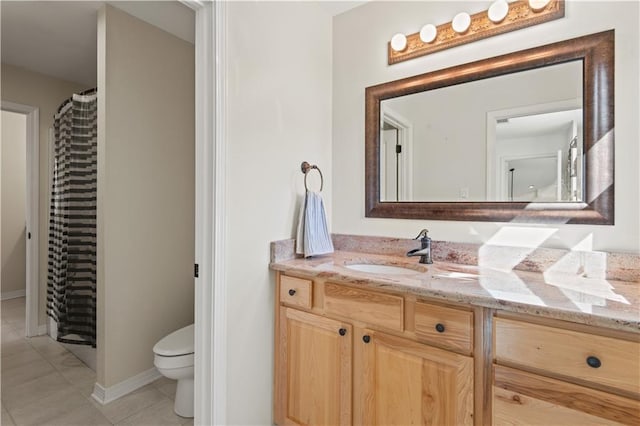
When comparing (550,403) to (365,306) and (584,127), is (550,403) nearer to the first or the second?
(365,306)

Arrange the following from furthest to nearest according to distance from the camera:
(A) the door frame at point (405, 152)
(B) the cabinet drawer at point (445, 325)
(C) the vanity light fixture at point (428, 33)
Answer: (A) the door frame at point (405, 152) → (C) the vanity light fixture at point (428, 33) → (B) the cabinet drawer at point (445, 325)

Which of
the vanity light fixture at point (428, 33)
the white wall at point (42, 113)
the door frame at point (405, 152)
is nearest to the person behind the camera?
the vanity light fixture at point (428, 33)

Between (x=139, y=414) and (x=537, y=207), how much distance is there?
2.39m

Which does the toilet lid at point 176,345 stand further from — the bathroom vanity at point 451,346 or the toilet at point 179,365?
the bathroom vanity at point 451,346

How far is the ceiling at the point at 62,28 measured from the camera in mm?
2031

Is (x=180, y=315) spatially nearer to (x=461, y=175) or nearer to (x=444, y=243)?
(x=444, y=243)

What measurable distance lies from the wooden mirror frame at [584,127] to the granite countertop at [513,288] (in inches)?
10.3

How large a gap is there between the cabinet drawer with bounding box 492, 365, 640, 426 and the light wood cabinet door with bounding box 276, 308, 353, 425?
588 mm

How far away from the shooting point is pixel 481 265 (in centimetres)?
162

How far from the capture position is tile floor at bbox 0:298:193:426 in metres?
1.82

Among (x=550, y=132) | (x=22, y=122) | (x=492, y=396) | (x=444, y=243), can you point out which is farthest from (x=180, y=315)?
(x=22, y=122)

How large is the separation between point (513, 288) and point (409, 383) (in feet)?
1.73

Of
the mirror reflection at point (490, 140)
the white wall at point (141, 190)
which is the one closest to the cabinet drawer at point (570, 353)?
the mirror reflection at point (490, 140)

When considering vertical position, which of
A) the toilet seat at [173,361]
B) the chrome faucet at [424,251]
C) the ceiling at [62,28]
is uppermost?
the ceiling at [62,28]
